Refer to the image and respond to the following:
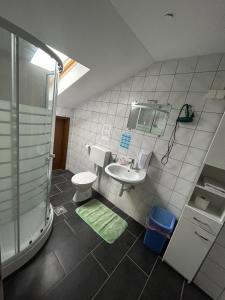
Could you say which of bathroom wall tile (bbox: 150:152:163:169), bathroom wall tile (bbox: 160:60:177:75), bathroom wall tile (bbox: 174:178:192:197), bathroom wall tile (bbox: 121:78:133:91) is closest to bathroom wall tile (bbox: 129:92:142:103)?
bathroom wall tile (bbox: 121:78:133:91)

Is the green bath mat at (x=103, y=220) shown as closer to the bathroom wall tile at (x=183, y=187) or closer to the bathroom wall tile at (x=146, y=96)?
the bathroom wall tile at (x=183, y=187)

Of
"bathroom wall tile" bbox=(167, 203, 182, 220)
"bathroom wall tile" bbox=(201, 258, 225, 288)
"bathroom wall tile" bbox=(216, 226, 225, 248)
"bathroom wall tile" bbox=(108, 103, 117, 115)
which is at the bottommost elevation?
"bathroom wall tile" bbox=(201, 258, 225, 288)

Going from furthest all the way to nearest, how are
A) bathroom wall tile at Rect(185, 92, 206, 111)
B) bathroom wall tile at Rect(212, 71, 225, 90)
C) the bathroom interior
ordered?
bathroom wall tile at Rect(185, 92, 206, 111) → bathroom wall tile at Rect(212, 71, 225, 90) → the bathroom interior

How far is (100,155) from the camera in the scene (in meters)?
2.33

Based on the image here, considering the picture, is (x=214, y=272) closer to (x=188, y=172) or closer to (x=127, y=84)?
(x=188, y=172)

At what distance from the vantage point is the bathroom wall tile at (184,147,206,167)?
1.51 meters

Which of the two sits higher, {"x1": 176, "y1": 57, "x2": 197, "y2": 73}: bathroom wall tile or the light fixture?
the light fixture

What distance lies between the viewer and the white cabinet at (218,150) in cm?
115

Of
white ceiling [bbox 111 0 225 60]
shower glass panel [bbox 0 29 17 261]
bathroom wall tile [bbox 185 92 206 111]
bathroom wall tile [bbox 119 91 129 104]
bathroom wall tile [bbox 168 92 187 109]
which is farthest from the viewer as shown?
bathroom wall tile [bbox 119 91 129 104]


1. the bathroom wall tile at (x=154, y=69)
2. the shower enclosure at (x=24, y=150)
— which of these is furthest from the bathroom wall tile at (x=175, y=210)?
the bathroom wall tile at (x=154, y=69)

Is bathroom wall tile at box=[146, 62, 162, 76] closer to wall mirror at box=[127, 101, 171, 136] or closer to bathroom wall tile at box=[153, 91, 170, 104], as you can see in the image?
bathroom wall tile at box=[153, 91, 170, 104]

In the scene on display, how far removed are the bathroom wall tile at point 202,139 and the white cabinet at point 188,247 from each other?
794mm

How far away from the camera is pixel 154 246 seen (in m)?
1.69

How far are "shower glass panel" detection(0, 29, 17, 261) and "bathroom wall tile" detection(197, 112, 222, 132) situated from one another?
1.90 m
